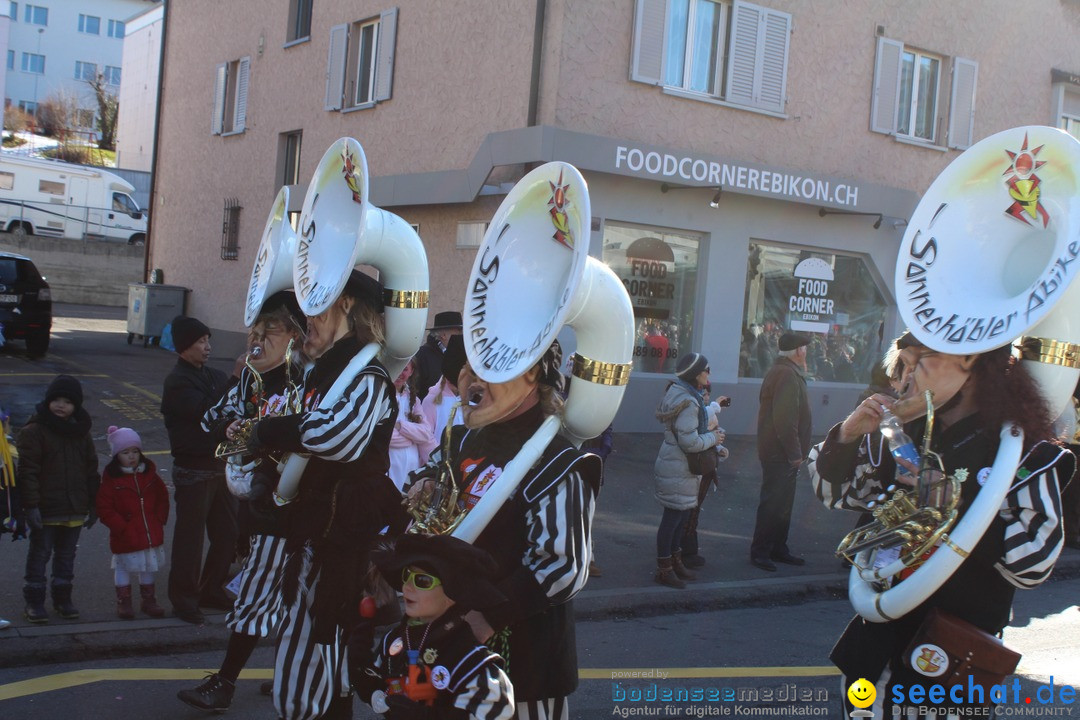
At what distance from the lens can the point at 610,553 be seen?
838cm

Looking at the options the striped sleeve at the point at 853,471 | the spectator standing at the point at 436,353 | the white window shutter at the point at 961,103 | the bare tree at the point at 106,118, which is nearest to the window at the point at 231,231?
the spectator standing at the point at 436,353

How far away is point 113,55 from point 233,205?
158ft

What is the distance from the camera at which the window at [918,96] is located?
15.7 m

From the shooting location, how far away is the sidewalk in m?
5.64

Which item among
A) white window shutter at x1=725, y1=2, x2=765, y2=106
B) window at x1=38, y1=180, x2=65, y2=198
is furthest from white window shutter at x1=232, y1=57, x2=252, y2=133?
window at x1=38, y1=180, x2=65, y2=198

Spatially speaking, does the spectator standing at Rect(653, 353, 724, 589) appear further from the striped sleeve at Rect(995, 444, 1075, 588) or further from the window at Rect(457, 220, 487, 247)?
the window at Rect(457, 220, 487, 247)

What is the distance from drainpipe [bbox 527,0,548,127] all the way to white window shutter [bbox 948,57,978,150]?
24.3 ft

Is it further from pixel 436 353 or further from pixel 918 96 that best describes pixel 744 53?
pixel 436 353

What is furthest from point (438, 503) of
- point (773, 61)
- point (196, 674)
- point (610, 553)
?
point (773, 61)

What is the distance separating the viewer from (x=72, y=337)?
21.1m

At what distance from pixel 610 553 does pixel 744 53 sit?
874 centimetres

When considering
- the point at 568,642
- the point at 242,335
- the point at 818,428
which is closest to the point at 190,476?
the point at 568,642

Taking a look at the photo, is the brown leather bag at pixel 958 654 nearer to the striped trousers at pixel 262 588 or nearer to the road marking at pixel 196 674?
the striped trousers at pixel 262 588

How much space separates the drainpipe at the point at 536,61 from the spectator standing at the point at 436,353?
17.4 feet
